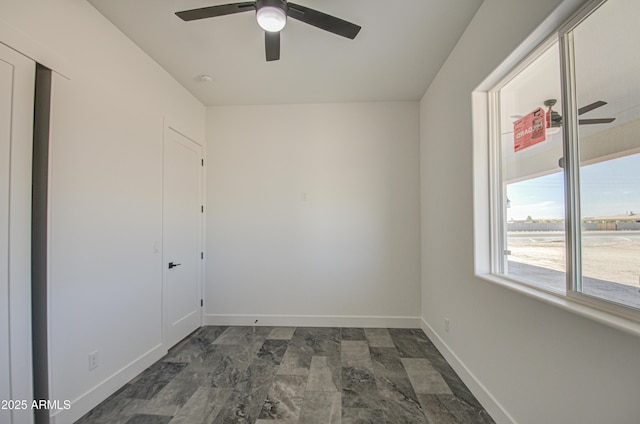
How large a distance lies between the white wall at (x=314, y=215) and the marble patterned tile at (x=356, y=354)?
0.46m

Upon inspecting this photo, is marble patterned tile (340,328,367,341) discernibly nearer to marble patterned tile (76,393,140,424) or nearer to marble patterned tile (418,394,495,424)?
marble patterned tile (418,394,495,424)

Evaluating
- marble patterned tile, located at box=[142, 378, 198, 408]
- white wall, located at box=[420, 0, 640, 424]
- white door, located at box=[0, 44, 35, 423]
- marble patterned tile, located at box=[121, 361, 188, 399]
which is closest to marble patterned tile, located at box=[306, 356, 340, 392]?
marble patterned tile, located at box=[142, 378, 198, 408]

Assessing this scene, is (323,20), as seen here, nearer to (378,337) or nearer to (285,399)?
(285,399)

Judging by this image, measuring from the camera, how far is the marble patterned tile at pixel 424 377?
6.68 ft

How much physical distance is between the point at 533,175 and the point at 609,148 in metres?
0.51

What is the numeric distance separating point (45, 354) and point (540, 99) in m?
3.47

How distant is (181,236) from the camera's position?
115 inches

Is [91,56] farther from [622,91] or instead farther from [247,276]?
[622,91]

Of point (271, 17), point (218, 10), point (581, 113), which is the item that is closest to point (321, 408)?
point (581, 113)

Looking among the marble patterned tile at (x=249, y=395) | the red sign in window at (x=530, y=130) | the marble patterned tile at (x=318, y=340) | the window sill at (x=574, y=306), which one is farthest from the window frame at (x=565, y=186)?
the marble patterned tile at (x=249, y=395)

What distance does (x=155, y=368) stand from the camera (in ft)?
7.71

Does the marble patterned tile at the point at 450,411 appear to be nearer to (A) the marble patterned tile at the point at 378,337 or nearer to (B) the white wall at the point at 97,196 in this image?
(A) the marble patterned tile at the point at 378,337


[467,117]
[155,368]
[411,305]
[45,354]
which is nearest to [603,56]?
[467,117]

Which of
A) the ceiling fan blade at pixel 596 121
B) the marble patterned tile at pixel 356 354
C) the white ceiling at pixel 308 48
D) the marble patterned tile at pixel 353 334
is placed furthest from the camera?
the marble patterned tile at pixel 353 334
